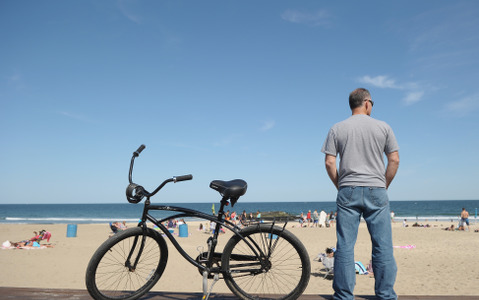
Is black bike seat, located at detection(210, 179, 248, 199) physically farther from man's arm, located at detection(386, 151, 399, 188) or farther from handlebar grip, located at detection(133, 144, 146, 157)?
man's arm, located at detection(386, 151, 399, 188)

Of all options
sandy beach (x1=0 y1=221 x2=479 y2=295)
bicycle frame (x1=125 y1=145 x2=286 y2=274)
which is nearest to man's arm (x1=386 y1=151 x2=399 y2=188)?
bicycle frame (x1=125 y1=145 x2=286 y2=274)

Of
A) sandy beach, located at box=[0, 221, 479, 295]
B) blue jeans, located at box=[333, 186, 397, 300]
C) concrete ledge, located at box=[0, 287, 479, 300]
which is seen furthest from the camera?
sandy beach, located at box=[0, 221, 479, 295]

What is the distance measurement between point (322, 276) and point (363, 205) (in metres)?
9.17

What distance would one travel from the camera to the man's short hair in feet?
11.0

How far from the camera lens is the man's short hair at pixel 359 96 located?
335 cm

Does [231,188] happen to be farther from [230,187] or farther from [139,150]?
[139,150]

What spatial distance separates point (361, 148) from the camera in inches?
123

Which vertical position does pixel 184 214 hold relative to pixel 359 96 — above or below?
below

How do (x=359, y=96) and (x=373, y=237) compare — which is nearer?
(x=373, y=237)

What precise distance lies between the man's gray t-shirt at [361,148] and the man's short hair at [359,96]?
0.15 m

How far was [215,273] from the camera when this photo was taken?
3.27 meters

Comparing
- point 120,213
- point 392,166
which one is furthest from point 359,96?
point 120,213

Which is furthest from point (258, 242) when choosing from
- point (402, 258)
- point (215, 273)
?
point (402, 258)

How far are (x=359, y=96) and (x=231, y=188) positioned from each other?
5.30 feet
